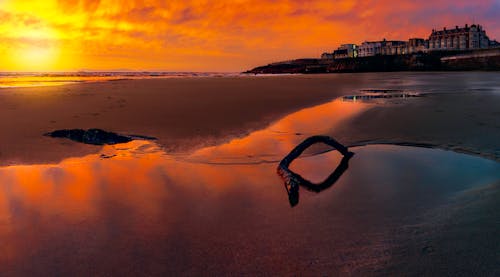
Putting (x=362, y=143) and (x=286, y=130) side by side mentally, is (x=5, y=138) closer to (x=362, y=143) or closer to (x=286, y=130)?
(x=286, y=130)

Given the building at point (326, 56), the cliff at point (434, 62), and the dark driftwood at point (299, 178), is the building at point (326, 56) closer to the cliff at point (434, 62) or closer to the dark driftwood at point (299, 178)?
the cliff at point (434, 62)

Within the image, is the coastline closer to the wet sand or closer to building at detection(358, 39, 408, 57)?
the wet sand

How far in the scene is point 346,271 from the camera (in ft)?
9.81

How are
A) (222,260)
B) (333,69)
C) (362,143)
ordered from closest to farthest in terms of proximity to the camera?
(222,260)
(362,143)
(333,69)

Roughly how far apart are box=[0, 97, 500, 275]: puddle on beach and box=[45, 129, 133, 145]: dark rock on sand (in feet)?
4.73

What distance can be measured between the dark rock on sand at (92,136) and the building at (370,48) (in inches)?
7244

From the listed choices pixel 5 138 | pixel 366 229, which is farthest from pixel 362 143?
pixel 5 138

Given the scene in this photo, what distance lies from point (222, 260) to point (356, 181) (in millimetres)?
2981

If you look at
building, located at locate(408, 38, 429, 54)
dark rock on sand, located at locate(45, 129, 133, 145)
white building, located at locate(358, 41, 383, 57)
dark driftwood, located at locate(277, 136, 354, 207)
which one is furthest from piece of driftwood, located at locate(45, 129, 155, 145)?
white building, located at locate(358, 41, 383, 57)

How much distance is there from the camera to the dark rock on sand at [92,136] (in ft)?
28.3

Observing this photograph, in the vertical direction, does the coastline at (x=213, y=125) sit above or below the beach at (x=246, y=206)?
above

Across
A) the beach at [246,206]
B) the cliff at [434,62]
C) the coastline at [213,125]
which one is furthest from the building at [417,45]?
the beach at [246,206]

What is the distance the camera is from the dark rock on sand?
8617 millimetres

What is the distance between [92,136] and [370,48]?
188847mm
